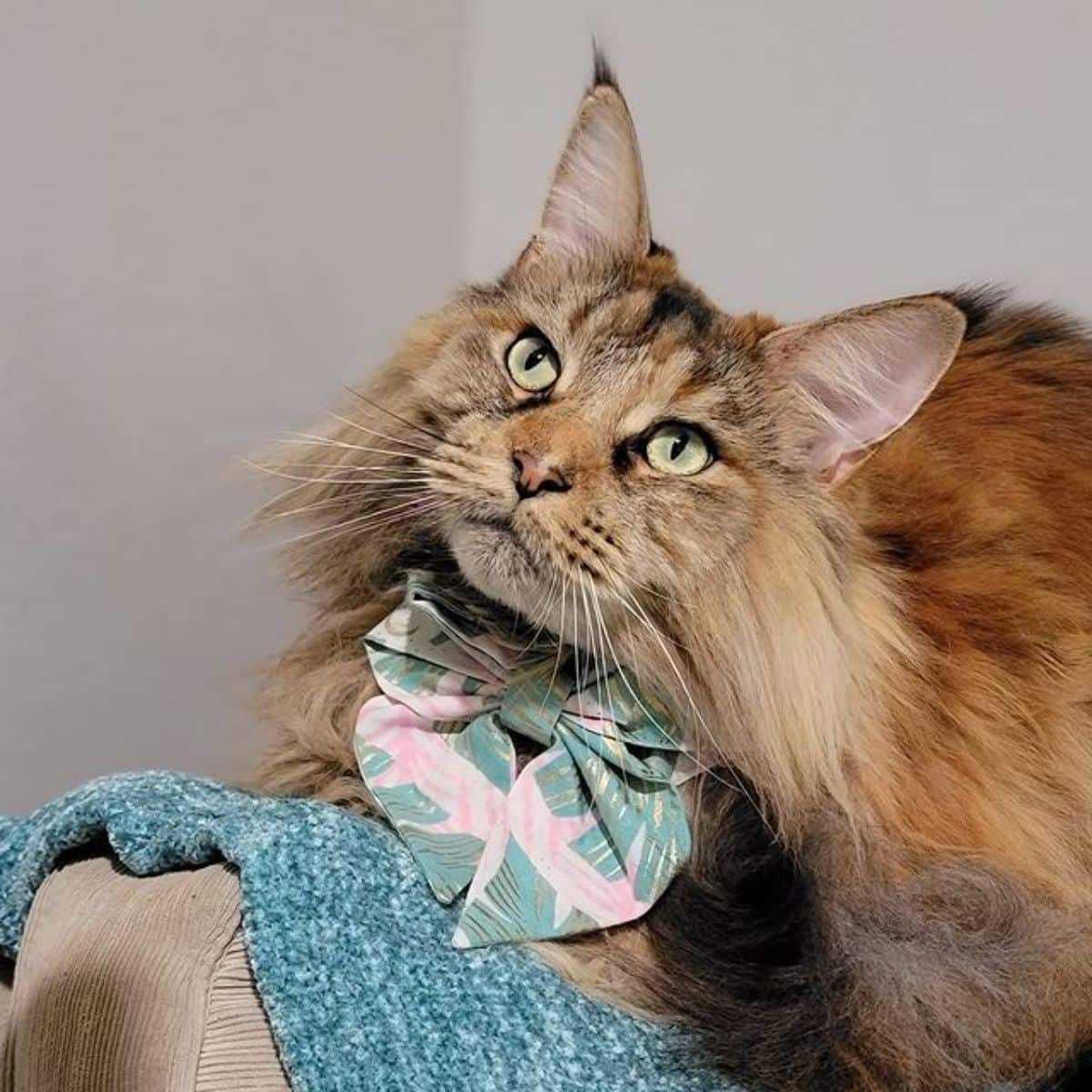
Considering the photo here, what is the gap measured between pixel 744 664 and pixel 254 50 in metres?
1.09

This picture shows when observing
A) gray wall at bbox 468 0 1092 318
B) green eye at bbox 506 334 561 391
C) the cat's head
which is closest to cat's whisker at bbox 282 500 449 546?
the cat's head

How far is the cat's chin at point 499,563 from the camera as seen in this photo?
0.86 m

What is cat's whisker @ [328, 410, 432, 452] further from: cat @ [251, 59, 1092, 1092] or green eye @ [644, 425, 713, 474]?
green eye @ [644, 425, 713, 474]

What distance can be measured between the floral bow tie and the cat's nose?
15 cm

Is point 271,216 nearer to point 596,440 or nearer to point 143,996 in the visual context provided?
point 596,440

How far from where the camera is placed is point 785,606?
35.2 inches

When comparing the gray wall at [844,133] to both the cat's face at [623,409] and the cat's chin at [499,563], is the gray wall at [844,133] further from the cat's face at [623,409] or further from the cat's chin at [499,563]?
the cat's chin at [499,563]

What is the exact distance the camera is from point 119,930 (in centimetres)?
82

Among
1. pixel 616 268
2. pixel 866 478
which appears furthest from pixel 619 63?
pixel 866 478

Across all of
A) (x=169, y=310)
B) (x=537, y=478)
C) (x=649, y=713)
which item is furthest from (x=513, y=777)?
(x=169, y=310)

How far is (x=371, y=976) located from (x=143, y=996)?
0.14 m

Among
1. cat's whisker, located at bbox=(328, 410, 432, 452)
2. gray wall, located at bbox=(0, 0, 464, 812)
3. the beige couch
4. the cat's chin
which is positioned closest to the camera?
the beige couch

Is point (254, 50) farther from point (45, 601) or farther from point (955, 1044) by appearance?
point (955, 1044)

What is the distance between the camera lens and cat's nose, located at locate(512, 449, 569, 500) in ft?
2.80
